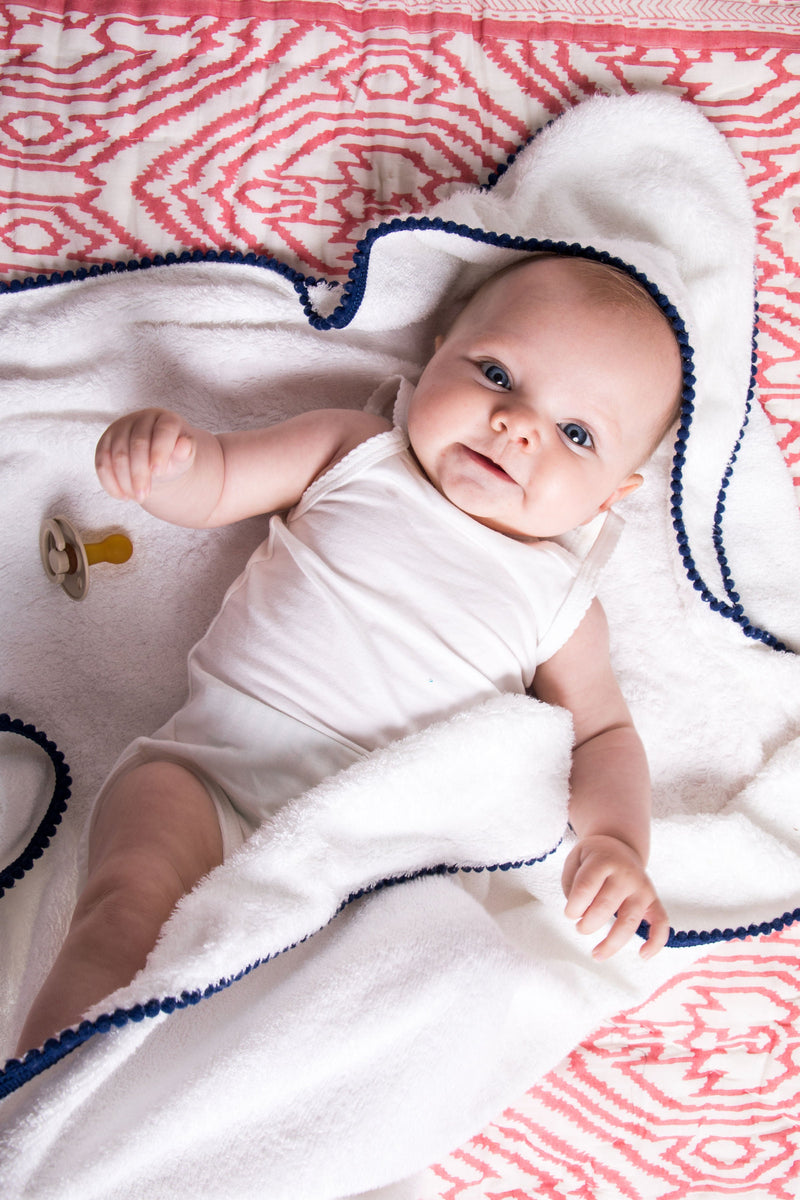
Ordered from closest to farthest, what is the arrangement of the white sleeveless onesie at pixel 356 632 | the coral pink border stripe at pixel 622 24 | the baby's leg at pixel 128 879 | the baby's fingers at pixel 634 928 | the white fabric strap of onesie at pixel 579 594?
the baby's leg at pixel 128 879 < the baby's fingers at pixel 634 928 < the white sleeveless onesie at pixel 356 632 < the white fabric strap of onesie at pixel 579 594 < the coral pink border stripe at pixel 622 24

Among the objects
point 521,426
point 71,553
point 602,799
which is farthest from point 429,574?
point 71,553

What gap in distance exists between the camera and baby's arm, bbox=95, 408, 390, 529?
1037mm

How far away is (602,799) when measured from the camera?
122 centimetres

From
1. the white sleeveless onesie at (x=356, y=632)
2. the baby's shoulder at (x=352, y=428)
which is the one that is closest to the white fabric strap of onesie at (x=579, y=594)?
the white sleeveless onesie at (x=356, y=632)

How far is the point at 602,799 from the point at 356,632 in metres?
0.38


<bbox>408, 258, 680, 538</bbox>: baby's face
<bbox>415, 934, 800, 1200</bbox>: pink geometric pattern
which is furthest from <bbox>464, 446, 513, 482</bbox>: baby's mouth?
<bbox>415, 934, 800, 1200</bbox>: pink geometric pattern

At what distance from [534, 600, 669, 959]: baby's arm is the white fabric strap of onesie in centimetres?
3

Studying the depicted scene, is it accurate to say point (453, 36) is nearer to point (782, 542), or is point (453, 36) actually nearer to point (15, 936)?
point (782, 542)

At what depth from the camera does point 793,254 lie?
4.68ft

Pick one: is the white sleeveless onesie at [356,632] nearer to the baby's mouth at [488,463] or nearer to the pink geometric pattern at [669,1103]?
the baby's mouth at [488,463]

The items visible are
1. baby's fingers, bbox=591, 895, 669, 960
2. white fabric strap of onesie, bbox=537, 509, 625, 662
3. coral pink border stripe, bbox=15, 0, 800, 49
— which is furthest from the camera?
coral pink border stripe, bbox=15, 0, 800, 49

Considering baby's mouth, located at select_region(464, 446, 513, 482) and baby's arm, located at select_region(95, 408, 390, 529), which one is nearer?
baby's arm, located at select_region(95, 408, 390, 529)

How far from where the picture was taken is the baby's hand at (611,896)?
3.52ft

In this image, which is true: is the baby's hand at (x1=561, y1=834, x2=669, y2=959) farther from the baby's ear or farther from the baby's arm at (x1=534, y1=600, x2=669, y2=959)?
the baby's ear
